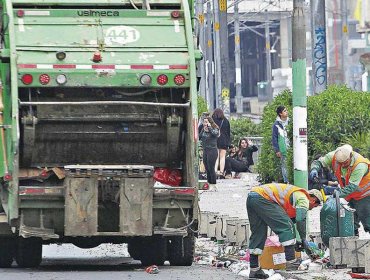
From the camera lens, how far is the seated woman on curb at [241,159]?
3117cm

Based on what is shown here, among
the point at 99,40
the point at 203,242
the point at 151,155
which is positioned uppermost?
the point at 99,40

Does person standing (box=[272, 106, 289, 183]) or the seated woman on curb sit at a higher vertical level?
person standing (box=[272, 106, 289, 183])

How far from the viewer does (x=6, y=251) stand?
49.5 ft

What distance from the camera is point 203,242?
60.4 ft

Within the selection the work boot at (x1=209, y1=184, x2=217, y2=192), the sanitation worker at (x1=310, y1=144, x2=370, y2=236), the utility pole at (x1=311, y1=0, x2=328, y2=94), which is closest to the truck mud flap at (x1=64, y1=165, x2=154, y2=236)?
the sanitation worker at (x1=310, y1=144, x2=370, y2=236)

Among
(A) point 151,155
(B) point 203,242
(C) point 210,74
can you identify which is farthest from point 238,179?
(C) point 210,74

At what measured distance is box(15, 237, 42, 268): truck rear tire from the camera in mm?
15047

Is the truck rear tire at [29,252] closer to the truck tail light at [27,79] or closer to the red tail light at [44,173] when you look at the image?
the red tail light at [44,173]

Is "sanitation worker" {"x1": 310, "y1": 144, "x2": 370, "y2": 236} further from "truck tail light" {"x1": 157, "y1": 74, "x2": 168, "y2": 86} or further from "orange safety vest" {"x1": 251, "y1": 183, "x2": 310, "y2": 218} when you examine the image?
"truck tail light" {"x1": 157, "y1": 74, "x2": 168, "y2": 86}

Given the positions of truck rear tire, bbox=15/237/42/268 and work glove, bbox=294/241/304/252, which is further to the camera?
truck rear tire, bbox=15/237/42/268

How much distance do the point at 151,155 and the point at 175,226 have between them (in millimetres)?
Answer: 968

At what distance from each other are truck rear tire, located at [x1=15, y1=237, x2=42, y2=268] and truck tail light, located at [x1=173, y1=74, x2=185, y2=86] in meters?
2.20

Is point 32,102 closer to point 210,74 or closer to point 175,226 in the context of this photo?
point 175,226

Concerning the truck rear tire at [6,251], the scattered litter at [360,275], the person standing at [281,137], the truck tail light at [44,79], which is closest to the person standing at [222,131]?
the person standing at [281,137]
